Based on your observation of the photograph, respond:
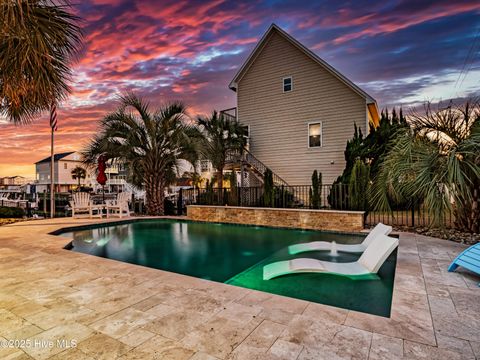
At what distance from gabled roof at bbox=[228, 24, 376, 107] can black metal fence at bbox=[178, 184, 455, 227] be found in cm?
523

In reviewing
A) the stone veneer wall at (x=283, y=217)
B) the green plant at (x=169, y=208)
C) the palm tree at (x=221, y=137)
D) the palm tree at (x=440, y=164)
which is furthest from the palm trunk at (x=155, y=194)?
the palm tree at (x=440, y=164)

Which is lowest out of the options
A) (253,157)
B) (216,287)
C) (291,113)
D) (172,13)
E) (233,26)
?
(216,287)

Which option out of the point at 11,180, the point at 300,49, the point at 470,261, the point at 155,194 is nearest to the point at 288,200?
the point at 155,194

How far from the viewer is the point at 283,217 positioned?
10.4 m

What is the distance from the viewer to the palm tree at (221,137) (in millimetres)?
15031

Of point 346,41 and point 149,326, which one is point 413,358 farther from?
point 346,41

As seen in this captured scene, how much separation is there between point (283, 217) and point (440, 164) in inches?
217

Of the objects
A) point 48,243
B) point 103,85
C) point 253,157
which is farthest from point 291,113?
point 48,243

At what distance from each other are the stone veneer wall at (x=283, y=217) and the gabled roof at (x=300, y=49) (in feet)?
23.3

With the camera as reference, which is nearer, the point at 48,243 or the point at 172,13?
the point at 48,243

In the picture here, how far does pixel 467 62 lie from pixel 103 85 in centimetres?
1574

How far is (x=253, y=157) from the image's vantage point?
16297 millimetres

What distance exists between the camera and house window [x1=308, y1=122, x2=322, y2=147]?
14.5 m

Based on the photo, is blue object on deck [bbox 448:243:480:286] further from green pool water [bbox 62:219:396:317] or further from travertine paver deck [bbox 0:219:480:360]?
green pool water [bbox 62:219:396:317]
